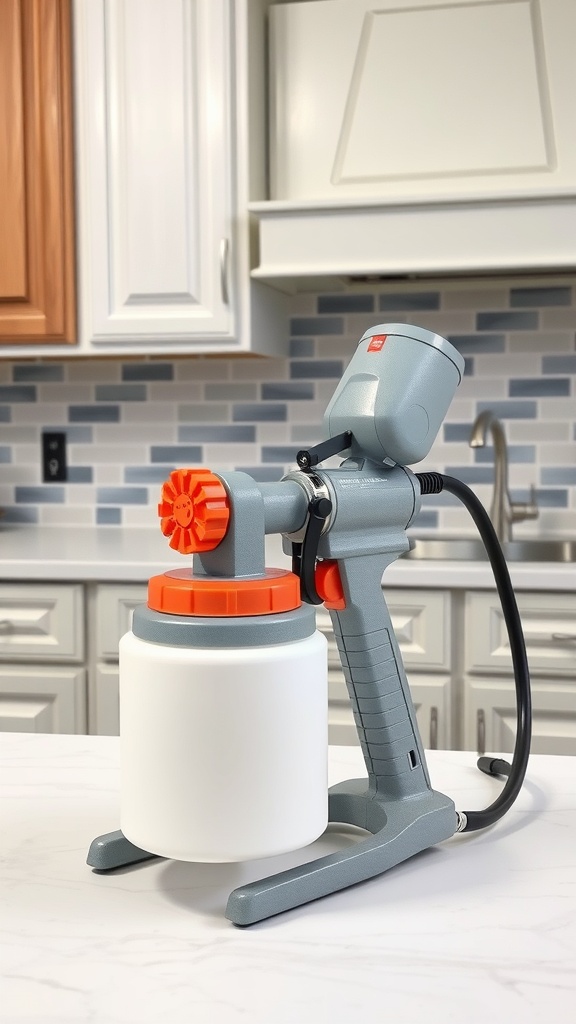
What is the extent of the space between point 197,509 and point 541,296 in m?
2.06

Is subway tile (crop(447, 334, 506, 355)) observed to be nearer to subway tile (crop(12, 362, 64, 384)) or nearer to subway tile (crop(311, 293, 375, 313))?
subway tile (crop(311, 293, 375, 313))

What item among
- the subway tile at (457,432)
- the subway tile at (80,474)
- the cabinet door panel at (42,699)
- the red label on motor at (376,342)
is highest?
the red label on motor at (376,342)

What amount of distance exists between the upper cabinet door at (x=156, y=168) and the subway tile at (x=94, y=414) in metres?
0.42

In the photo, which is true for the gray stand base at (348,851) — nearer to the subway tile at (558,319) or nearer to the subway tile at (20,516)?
the subway tile at (558,319)

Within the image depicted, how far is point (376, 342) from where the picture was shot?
753mm

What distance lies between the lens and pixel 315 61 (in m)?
2.29

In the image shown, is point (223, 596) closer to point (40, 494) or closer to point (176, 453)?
point (176, 453)

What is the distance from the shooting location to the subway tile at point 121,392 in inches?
107

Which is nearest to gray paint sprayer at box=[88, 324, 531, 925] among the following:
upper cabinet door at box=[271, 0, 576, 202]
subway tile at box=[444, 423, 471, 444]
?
upper cabinet door at box=[271, 0, 576, 202]

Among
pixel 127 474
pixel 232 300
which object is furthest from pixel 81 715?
pixel 232 300

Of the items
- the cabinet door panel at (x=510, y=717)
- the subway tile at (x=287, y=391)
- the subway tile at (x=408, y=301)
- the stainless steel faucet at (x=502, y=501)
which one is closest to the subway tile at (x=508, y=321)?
the subway tile at (x=408, y=301)

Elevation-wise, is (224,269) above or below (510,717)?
above

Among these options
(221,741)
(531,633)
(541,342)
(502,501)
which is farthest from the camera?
(541,342)

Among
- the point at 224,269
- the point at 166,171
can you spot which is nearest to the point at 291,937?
the point at 224,269
